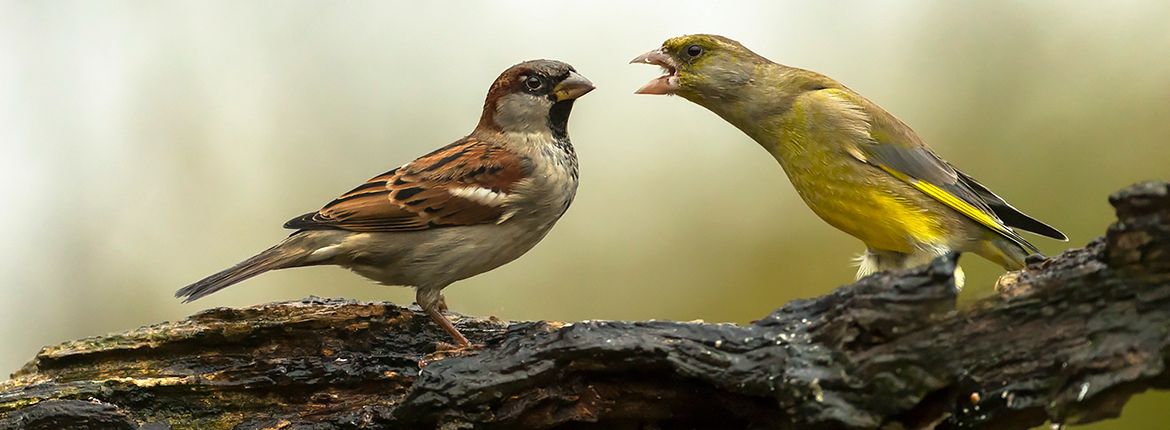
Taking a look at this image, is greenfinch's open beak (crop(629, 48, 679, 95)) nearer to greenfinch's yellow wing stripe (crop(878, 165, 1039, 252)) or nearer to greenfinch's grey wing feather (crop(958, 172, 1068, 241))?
greenfinch's yellow wing stripe (crop(878, 165, 1039, 252))

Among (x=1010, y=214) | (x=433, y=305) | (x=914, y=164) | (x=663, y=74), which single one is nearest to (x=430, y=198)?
(x=433, y=305)


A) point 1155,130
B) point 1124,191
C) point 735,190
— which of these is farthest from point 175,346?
point 1155,130

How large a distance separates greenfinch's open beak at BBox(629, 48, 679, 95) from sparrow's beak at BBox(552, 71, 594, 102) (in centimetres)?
35

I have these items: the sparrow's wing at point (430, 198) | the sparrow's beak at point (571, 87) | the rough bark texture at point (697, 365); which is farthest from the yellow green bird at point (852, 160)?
the rough bark texture at point (697, 365)

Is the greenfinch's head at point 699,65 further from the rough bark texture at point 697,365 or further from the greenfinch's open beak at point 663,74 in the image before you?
the rough bark texture at point 697,365

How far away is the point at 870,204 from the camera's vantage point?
5117 mm

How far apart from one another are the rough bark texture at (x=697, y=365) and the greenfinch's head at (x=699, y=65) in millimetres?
1836

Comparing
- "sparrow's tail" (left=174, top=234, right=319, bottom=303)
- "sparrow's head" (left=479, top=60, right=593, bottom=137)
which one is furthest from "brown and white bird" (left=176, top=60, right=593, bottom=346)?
"sparrow's head" (left=479, top=60, right=593, bottom=137)

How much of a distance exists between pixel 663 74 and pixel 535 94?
2.37 ft

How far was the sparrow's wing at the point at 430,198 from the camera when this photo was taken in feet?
15.8

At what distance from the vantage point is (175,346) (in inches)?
176

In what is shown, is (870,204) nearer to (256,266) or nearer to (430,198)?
(430,198)

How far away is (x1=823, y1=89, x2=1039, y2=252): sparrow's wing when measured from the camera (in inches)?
201

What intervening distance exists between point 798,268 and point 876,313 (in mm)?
3677
